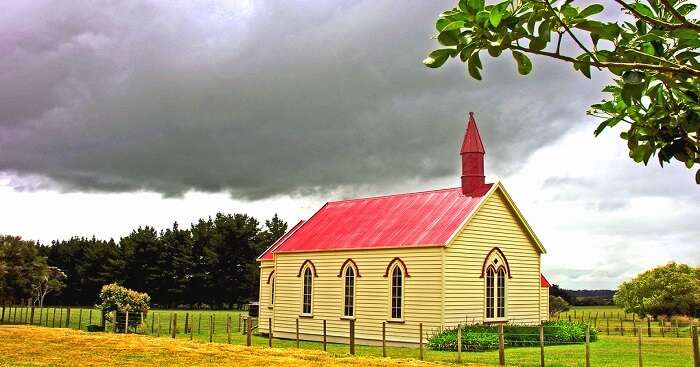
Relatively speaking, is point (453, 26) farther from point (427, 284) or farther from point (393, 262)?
point (393, 262)

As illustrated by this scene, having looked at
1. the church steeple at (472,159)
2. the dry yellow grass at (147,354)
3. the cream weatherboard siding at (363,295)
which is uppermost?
the church steeple at (472,159)

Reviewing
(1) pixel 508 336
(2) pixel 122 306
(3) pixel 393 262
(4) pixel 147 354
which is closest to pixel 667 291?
(1) pixel 508 336

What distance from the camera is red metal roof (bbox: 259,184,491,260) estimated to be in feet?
98.6

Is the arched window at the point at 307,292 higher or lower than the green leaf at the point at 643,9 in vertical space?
lower

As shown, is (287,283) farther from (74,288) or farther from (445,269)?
(74,288)

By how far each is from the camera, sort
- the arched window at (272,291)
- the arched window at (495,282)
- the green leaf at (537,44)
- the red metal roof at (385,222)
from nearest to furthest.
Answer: the green leaf at (537,44), the red metal roof at (385,222), the arched window at (495,282), the arched window at (272,291)

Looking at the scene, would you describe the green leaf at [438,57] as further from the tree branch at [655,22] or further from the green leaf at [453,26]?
the tree branch at [655,22]

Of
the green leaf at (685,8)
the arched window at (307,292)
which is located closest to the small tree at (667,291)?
the arched window at (307,292)

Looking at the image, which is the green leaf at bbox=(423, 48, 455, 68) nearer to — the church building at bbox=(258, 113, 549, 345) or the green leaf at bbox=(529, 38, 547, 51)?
the green leaf at bbox=(529, 38, 547, 51)

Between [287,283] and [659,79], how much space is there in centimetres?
3304

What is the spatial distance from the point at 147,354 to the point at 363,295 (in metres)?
10.6

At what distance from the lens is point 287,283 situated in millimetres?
35562

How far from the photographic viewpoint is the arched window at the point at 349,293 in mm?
31859

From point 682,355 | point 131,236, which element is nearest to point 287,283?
point 682,355
